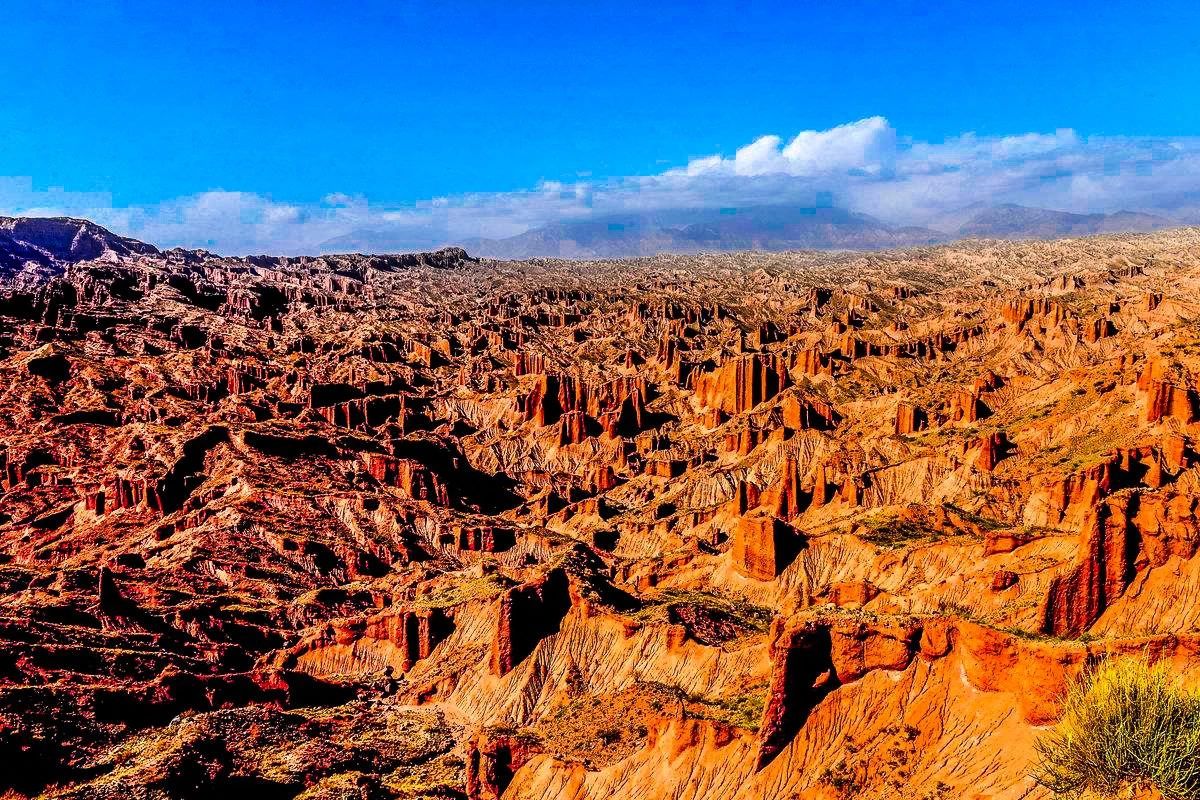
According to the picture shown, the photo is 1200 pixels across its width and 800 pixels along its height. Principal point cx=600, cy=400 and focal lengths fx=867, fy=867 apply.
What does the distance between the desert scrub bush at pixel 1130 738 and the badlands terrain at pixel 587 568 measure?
2182mm

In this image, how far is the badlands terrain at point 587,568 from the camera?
27047mm

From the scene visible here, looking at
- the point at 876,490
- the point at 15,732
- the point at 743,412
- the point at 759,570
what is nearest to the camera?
the point at 15,732

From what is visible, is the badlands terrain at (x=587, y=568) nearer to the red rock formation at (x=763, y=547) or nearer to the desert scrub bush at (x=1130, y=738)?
the red rock formation at (x=763, y=547)

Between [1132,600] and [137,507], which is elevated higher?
[1132,600]

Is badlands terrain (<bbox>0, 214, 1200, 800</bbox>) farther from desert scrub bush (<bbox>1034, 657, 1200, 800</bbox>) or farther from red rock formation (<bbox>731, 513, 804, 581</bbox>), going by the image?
desert scrub bush (<bbox>1034, 657, 1200, 800</bbox>)

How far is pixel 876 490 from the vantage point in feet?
250

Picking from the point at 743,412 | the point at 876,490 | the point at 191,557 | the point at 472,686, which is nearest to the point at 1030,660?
the point at 472,686

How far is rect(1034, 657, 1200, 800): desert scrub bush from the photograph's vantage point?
18.3 m

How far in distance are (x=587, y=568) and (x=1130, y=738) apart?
3992 cm

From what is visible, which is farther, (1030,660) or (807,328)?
(807,328)

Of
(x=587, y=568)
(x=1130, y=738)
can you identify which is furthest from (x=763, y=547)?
(x=1130, y=738)

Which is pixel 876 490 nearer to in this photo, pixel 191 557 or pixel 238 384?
pixel 191 557

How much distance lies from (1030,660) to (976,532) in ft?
125

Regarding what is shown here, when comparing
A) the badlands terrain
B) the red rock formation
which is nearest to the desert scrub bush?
the badlands terrain
